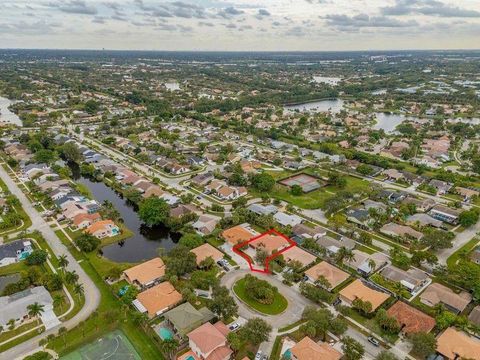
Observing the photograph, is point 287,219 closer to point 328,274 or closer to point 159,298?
point 328,274

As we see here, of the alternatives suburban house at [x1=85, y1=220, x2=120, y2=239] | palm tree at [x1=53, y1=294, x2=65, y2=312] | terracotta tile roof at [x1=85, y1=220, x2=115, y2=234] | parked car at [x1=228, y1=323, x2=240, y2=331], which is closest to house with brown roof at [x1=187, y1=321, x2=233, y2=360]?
parked car at [x1=228, y1=323, x2=240, y2=331]

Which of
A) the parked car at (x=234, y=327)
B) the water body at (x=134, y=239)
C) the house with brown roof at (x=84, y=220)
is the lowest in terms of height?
the water body at (x=134, y=239)

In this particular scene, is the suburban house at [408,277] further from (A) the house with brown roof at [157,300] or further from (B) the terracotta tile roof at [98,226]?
(B) the terracotta tile roof at [98,226]

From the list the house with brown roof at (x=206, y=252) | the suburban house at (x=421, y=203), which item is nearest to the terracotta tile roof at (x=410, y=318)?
the house with brown roof at (x=206, y=252)

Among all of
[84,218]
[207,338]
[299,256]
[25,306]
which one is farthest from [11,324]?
[299,256]

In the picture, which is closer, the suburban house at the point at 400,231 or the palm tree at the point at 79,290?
the palm tree at the point at 79,290

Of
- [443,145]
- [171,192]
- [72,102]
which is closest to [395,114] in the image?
[443,145]
